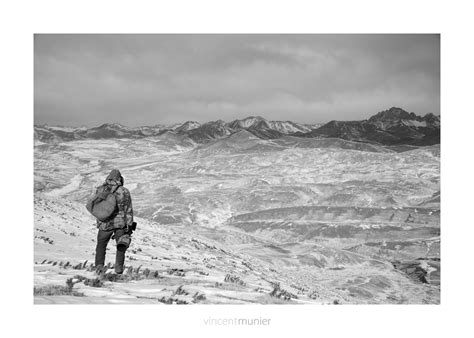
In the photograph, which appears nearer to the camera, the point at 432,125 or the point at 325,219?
the point at 325,219

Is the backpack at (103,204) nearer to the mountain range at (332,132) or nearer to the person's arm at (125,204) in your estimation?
the person's arm at (125,204)

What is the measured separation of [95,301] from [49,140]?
6269 inches

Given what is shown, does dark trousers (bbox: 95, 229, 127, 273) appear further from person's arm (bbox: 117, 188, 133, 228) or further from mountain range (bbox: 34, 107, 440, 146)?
mountain range (bbox: 34, 107, 440, 146)

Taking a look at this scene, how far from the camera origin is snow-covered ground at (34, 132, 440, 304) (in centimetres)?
1232

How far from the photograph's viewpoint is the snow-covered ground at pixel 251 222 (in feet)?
40.4

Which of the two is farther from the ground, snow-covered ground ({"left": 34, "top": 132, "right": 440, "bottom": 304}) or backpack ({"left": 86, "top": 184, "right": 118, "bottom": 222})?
backpack ({"left": 86, "top": 184, "right": 118, "bottom": 222})

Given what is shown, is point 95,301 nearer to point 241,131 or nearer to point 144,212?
point 144,212

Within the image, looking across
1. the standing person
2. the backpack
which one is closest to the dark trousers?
the standing person

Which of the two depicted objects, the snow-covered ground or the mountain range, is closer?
the snow-covered ground

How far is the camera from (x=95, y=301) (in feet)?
31.4
